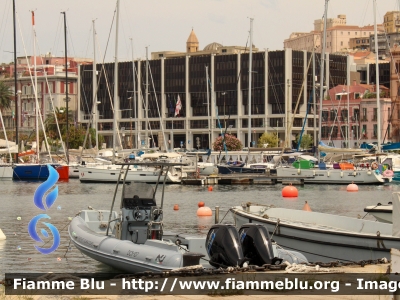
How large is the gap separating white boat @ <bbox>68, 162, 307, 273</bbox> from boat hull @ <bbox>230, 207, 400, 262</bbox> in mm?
2042

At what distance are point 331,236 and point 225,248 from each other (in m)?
4.99

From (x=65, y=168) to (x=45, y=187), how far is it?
48377 mm

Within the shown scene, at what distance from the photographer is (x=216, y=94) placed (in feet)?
454

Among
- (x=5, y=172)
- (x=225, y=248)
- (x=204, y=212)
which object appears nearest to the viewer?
(x=225, y=248)

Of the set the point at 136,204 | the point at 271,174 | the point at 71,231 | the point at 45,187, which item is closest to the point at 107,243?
the point at 136,204

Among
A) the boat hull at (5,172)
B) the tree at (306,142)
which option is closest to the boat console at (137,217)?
the boat hull at (5,172)

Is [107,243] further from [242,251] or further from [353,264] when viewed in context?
[353,264]

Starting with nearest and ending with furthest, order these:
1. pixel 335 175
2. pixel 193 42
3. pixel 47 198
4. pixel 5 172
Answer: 1. pixel 47 198
2. pixel 335 175
3. pixel 5 172
4. pixel 193 42

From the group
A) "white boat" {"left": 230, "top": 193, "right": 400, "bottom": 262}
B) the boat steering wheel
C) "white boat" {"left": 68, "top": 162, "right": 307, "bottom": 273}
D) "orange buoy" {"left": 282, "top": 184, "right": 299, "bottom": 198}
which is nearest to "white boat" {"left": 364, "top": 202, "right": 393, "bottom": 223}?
"white boat" {"left": 230, "top": 193, "right": 400, "bottom": 262}

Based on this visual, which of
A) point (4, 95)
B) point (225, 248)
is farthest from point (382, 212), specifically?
point (4, 95)

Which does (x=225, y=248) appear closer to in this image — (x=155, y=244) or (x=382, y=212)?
(x=155, y=244)

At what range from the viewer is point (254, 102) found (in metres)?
134

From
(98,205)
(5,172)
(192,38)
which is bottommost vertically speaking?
(5,172)

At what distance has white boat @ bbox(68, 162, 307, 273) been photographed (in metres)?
16.4
